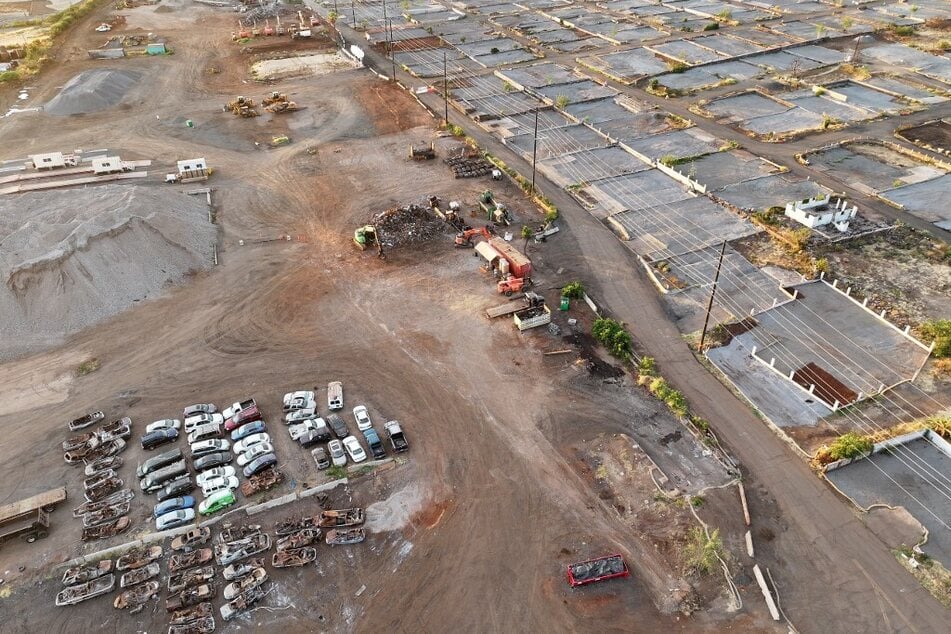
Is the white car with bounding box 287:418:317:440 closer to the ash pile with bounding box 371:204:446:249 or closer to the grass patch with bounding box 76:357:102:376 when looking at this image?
the grass patch with bounding box 76:357:102:376

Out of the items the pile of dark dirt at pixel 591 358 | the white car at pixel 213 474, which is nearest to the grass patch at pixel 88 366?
the white car at pixel 213 474

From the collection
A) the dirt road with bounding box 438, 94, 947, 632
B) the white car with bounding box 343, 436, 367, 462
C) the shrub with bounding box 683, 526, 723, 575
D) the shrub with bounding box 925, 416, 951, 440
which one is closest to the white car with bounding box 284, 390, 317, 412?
the white car with bounding box 343, 436, 367, 462

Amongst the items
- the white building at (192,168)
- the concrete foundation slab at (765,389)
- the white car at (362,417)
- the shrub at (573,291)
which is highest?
the white building at (192,168)

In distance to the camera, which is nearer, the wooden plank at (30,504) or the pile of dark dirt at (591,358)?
the wooden plank at (30,504)

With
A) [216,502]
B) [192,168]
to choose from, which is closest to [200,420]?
[216,502]

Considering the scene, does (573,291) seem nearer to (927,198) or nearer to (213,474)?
(213,474)

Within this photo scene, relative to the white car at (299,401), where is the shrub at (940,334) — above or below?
above

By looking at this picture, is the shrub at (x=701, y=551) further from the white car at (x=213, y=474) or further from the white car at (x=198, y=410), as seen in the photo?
the white car at (x=198, y=410)
